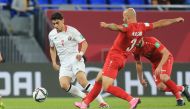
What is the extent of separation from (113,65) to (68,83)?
1877 millimetres

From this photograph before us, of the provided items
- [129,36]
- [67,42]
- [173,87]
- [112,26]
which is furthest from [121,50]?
[173,87]

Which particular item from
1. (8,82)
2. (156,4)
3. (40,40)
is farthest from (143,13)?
(8,82)

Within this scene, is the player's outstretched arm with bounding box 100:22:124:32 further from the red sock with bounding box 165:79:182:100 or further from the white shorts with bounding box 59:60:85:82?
the red sock with bounding box 165:79:182:100

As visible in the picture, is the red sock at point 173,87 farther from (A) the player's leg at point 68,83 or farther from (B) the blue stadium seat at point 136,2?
(B) the blue stadium seat at point 136,2

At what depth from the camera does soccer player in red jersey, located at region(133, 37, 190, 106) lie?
15.8 m

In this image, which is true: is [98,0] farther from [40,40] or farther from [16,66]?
[16,66]

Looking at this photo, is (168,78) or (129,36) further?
(168,78)

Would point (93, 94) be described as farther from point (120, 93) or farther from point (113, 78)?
point (120, 93)

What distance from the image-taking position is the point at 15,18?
23.1 metres

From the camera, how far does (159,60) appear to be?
16.5 metres

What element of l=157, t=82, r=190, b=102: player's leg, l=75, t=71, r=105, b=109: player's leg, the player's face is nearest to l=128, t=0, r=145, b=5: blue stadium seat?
l=157, t=82, r=190, b=102: player's leg

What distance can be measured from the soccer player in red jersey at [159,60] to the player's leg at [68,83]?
1322 millimetres

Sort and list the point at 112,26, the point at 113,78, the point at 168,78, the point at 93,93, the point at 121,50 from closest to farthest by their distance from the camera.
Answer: the point at 112,26
the point at 113,78
the point at 93,93
the point at 121,50
the point at 168,78

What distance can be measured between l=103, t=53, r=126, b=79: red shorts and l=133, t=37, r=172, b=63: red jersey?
3.20 feet
